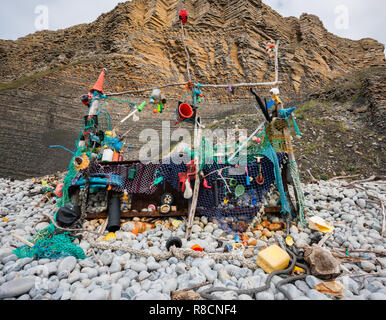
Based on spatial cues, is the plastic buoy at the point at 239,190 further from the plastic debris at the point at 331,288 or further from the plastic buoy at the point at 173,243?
the plastic debris at the point at 331,288

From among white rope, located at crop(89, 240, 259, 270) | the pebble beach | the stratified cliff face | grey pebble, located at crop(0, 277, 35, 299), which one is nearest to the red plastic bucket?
the pebble beach

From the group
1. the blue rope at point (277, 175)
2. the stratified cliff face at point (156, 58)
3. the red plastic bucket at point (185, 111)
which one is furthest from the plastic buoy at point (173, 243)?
the stratified cliff face at point (156, 58)

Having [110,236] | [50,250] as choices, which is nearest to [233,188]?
[110,236]

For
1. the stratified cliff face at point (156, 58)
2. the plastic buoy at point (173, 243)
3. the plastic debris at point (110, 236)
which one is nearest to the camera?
the plastic buoy at point (173, 243)

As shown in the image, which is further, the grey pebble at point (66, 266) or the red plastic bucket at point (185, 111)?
the red plastic bucket at point (185, 111)

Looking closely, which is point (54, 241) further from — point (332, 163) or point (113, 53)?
point (113, 53)

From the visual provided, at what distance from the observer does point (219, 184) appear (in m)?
4.03

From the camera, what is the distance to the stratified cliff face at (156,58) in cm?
1209

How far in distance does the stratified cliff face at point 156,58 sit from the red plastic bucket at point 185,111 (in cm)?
926

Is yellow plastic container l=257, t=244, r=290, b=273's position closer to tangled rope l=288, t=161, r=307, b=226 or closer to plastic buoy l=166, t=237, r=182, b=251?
plastic buoy l=166, t=237, r=182, b=251

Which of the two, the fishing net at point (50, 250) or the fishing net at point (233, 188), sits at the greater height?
the fishing net at point (233, 188)

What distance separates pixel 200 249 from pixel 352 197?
4.01 m

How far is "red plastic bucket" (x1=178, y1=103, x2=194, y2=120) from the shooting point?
4.38m

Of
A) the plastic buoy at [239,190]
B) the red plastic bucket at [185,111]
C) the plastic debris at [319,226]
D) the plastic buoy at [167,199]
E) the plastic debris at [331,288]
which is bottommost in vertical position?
the plastic debris at [331,288]
